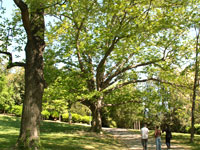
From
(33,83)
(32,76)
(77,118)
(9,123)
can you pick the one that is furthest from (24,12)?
(77,118)

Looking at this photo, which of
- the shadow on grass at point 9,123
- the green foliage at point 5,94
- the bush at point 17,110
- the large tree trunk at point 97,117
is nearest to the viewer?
the large tree trunk at point 97,117

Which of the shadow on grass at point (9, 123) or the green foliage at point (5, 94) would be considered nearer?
the shadow on grass at point (9, 123)

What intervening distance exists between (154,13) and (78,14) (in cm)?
566

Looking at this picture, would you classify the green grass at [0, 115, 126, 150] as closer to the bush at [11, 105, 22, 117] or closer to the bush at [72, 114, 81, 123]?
the bush at [11, 105, 22, 117]

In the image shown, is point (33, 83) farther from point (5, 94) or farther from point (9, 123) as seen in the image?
point (5, 94)

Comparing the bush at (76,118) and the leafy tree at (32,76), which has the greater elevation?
the leafy tree at (32,76)

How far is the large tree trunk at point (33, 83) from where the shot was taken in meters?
8.28

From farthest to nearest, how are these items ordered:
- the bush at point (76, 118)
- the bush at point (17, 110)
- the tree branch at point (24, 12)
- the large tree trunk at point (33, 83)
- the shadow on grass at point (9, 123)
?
the bush at point (76, 118) < the bush at point (17, 110) < the shadow on grass at point (9, 123) < the large tree trunk at point (33, 83) < the tree branch at point (24, 12)

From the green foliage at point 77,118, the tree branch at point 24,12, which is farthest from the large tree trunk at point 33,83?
the green foliage at point 77,118

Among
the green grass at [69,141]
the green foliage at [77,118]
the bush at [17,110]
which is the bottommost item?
the green foliage at [77,118]

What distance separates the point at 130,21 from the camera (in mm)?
12203

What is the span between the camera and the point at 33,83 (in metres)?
8.77

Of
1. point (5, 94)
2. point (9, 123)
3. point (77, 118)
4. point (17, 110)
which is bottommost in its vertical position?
point (77, 118)

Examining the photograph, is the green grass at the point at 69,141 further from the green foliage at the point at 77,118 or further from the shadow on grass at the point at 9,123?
the green foliage at the point at 77,118
